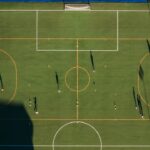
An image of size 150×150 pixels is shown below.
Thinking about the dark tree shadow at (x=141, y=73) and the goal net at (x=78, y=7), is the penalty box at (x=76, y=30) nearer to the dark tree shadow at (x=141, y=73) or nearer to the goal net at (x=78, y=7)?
the goal net at (x=78, y=7)

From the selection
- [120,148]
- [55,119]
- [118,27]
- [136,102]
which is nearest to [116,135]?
[120,148]

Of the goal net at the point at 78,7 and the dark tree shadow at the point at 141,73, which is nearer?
the dark tree shadow at the point at 141,73

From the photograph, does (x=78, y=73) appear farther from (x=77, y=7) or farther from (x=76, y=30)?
(x=77, y=7)

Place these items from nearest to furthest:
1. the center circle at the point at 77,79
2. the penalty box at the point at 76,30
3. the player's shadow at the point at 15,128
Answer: the player's shadow at the point at 15,128, the center circle at the point at 77,79, the penalty box at the point at 76,30

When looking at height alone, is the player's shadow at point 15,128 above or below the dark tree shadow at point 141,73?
below

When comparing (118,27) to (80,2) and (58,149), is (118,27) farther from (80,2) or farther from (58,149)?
(58,149)

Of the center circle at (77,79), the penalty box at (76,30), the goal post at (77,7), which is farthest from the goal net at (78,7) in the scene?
the center circle at (77,79)

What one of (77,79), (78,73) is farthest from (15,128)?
(78,73)

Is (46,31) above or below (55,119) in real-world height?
above
